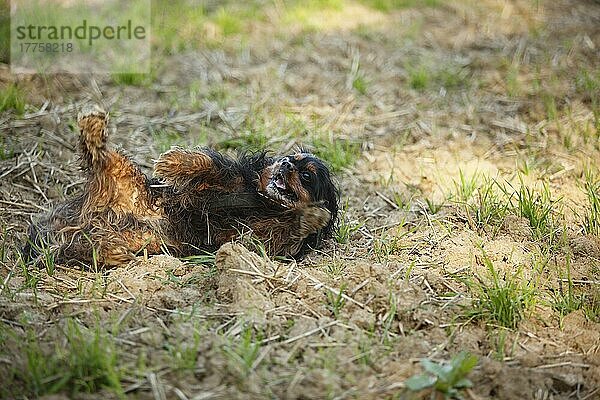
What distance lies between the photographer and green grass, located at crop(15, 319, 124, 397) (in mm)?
2775

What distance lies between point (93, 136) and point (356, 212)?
67.3 inches

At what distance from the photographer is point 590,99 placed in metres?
6.00

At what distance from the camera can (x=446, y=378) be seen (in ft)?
9.48

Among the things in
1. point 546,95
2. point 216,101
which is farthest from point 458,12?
point 216,101

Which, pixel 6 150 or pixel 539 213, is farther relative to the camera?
pixel 6 150

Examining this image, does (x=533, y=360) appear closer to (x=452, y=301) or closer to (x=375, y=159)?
(x=452, y=301)

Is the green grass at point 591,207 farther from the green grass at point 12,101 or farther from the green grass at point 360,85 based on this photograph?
the green grass at point 12,101

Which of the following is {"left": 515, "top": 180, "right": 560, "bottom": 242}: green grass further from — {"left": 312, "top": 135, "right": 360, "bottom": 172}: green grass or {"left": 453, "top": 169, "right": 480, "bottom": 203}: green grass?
{"left": 312, "top": 135, "right": 360, "bottom": 172}: green grass

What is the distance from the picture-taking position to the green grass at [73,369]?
278cm

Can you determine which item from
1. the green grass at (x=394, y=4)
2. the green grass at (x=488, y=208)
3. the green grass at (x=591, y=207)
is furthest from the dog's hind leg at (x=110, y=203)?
the green grass at (x=394, y=4)

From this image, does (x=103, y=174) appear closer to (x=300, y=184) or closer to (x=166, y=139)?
(x=300, y=184)

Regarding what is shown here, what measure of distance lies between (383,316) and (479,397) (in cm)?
61

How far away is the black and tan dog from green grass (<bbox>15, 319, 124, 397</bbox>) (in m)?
1.04

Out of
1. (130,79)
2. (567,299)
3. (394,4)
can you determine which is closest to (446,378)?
(567,299)
